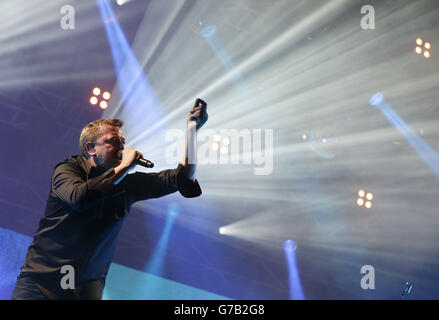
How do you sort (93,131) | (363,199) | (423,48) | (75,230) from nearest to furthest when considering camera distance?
(75,230) → (93,131) → (363,199) → (423,48)

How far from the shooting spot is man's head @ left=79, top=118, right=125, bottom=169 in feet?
7.43

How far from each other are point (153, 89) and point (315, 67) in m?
1.95

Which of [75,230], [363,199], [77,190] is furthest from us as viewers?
[363,199]

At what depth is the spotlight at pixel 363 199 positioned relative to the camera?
5.26m

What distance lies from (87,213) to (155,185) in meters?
0.44

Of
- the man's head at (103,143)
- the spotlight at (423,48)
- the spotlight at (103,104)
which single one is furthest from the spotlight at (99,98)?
the spotlight at (423,48)

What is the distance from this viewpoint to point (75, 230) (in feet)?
6.64

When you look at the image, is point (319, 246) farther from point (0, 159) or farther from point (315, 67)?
point (0, 159)

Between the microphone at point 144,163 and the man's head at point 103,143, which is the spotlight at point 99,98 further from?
the microphone at point 144,163

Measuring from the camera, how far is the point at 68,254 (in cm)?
199

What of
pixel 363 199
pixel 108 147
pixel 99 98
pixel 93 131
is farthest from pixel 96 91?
pixel 363 199

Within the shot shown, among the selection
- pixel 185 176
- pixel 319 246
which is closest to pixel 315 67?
pixel 319 246

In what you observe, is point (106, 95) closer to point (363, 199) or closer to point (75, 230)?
point (75, 230)

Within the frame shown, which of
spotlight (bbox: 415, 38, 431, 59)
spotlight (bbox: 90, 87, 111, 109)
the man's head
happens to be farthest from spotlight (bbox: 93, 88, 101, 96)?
spotlight (bbox: 415, 38, 431, 59)
